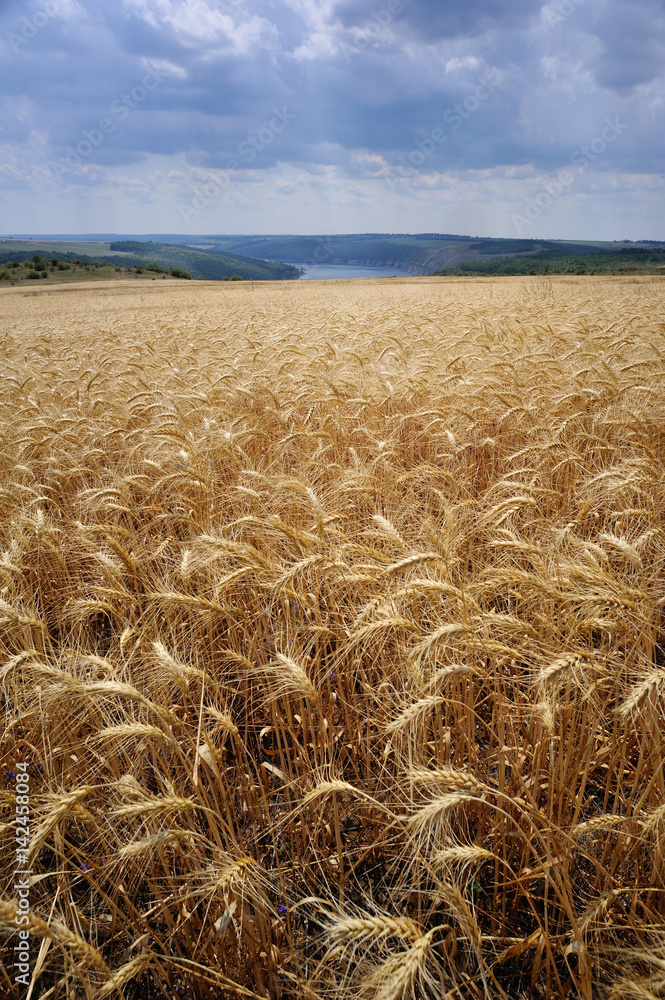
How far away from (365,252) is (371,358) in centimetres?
21005

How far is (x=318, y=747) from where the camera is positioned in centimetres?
183

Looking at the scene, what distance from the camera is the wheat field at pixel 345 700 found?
1317mm

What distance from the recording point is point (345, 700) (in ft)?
6.31

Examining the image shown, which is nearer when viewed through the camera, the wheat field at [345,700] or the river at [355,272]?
the wheat field at [345,700]

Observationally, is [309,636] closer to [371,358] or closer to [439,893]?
[439,893]

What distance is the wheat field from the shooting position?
1.32 metres

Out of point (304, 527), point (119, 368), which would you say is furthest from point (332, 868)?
point (119, 368)
